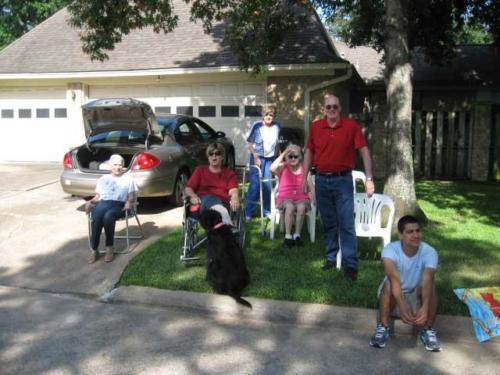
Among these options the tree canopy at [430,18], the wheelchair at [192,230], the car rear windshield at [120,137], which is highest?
the tree canopy at [430,18]

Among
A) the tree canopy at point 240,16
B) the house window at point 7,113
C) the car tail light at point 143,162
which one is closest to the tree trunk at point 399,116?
the tree canopy at point 240,16

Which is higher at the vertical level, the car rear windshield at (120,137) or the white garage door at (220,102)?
the white garage door at (220,102)

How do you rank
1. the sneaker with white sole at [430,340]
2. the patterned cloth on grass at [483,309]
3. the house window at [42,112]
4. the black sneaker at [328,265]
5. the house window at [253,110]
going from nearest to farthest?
the sneaker with white sole at [430,340]
the patterned cloth on grass at [483,309]
the black sneaker at [328,265]
the house window at [253,110]
the house window at [42,112]

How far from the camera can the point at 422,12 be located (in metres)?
11.6

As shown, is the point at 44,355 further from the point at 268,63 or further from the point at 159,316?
the point at 268,63

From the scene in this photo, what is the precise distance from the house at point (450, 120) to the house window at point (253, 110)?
3220 millimetres

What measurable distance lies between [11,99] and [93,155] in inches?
362

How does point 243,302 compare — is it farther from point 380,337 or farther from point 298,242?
point 298,242

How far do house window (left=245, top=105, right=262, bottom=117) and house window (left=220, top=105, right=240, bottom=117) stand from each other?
0.24 meters

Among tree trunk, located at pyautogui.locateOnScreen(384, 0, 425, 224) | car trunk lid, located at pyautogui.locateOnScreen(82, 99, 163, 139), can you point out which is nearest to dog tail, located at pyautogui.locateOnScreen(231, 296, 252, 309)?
tree trunk, located at pyautogui.locateOnScreen(384, 0, 425, 224)

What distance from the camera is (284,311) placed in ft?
14.9

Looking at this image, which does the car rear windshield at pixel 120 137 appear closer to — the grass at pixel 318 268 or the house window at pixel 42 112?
the grass at pixel 318 268

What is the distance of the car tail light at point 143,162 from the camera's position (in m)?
7.74

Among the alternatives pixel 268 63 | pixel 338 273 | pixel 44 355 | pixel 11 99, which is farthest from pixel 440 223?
pixel 11 99
